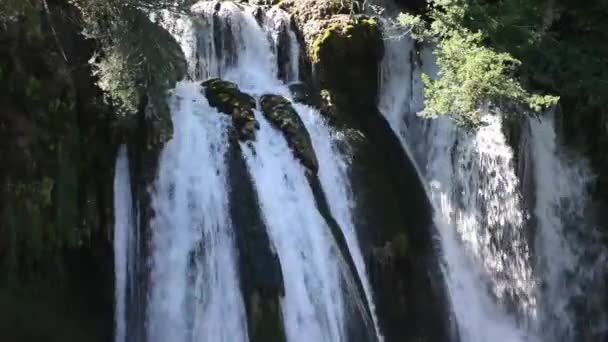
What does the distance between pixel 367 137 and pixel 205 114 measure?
9.12ft

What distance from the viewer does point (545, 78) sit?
39.2 ft

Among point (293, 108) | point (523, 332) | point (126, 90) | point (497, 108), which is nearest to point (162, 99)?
point (126, 90)

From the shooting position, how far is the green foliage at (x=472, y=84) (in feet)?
33.4

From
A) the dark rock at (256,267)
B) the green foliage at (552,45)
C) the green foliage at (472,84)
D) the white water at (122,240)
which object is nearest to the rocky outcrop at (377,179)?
the green foliage at (472,84)

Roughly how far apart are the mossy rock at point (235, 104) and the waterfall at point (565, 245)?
15.6ft

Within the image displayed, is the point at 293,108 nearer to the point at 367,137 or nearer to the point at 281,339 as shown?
the point at 367,137

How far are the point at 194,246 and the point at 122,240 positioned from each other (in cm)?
88

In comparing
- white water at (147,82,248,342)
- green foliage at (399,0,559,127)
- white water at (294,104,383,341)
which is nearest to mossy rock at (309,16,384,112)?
white water at (294,104,383,341)

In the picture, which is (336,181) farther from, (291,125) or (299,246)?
(299,246)

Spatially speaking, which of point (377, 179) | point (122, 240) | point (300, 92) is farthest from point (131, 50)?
point (377, 179)

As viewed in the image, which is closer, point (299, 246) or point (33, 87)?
point (33, 87)

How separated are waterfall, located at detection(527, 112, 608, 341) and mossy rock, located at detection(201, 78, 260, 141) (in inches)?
187

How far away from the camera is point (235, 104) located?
34.8 ft

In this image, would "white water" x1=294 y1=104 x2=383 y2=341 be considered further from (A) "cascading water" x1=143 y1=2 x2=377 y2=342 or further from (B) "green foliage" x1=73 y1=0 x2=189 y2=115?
(B) "green foliage" x1=73 y1=0 x2=189 y2=115
